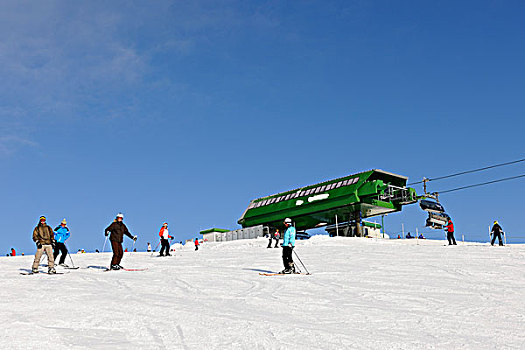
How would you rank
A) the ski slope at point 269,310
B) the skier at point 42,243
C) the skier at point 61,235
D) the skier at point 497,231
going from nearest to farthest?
the ski slope at point 269,310
the skier at point 42,243
the skier at point 61,235
the skier at point 497,231

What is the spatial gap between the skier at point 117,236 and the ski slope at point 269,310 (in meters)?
1.61

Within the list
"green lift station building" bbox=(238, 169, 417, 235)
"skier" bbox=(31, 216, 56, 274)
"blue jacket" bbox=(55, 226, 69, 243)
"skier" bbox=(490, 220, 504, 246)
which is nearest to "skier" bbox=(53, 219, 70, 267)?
"blue jacket" bbox=(55, 226, 69, 243)

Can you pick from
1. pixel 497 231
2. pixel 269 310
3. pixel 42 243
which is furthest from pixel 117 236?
pixel 497 231

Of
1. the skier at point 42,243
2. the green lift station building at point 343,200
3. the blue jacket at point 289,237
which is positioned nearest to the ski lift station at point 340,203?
the green lift station building at point 343,200

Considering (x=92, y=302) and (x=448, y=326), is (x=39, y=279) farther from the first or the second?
(x=448, y=326)

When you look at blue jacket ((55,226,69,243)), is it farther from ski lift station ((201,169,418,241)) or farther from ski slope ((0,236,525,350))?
ski lift station ((201,169,418,241))

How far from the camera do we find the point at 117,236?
1681 centimetres

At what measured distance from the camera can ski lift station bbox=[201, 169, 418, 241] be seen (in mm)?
41125

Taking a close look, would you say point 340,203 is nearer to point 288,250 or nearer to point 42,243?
point 288,250

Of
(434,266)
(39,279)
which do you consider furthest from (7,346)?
(434,266)

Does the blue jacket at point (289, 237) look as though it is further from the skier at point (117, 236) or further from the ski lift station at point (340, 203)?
the ski lift station at point (340, 203)

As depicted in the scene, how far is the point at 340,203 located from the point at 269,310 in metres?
34.1

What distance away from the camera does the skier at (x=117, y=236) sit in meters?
16.8

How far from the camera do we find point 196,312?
27.8 feet
